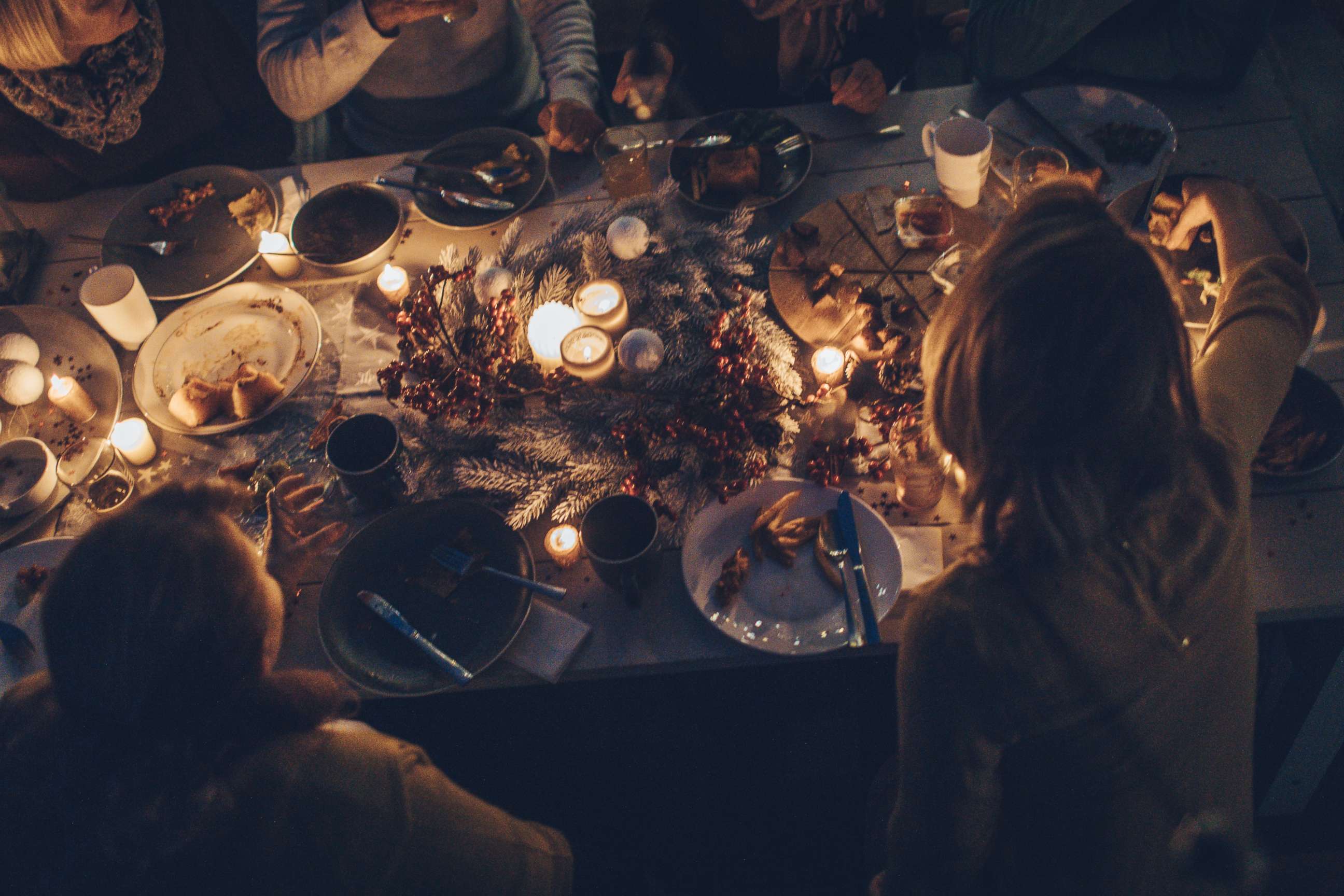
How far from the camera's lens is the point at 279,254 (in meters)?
2.10

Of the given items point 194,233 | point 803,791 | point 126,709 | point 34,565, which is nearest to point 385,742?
point 126,709

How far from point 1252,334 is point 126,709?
6.56ft

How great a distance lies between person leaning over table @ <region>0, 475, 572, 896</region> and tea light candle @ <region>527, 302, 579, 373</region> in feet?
2.35

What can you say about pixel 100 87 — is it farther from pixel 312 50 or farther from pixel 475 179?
pixel 475 179

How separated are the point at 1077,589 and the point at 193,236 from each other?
234 cm

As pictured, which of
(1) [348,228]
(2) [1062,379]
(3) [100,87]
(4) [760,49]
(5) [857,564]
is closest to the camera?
(2) [1062,379]

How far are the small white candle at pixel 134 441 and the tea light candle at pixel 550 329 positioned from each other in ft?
3.01

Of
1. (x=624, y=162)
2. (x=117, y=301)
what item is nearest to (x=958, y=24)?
(x=624, y=162)

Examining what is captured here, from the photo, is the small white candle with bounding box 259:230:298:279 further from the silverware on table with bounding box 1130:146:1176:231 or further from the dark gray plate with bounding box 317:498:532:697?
the silverware on table with bounding box 1130:146:1176:231

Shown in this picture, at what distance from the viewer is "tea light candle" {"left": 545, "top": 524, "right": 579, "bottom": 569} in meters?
1.70

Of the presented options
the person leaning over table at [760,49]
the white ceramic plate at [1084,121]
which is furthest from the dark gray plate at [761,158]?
the white ceramic plate at [1084,121]

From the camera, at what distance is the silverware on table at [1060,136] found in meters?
2.04

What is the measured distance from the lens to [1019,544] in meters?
1.18

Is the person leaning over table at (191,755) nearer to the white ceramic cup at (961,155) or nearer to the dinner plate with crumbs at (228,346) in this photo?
the dinner plate with crumbs at (228,346)
